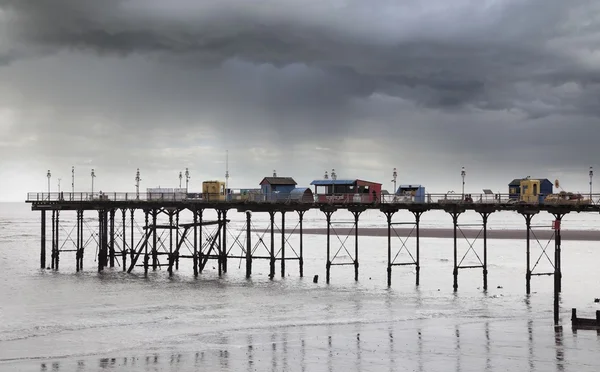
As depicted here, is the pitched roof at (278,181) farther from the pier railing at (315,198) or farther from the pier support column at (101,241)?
the pier support column at (101,241)

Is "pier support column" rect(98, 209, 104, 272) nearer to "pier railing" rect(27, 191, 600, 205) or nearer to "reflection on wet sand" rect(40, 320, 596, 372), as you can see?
"pier railing" rect(27, 191, 600, 205)

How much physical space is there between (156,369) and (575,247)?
95.2 metres

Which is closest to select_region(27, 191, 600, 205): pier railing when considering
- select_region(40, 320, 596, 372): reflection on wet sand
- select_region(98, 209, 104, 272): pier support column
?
select_region(98, 209, 104, 272): pier support column

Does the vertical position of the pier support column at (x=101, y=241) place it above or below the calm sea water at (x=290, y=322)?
above

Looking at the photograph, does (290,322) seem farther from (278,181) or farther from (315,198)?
(278,181)

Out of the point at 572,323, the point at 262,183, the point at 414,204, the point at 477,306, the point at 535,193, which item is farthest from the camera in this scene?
the point at 262,183

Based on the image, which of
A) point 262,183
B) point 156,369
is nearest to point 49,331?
point 156,369

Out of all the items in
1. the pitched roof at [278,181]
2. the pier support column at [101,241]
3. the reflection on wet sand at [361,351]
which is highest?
the pitched roof at [278,181]

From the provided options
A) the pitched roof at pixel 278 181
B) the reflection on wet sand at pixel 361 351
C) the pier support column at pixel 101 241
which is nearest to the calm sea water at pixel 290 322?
the reflection on wet sand at pixel 361 351

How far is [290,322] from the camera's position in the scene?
47844mm

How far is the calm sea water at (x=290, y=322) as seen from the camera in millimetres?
37375

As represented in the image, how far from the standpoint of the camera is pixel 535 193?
227 feet

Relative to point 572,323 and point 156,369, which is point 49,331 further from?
point 572,323

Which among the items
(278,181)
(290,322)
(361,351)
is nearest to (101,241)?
(278,181)
